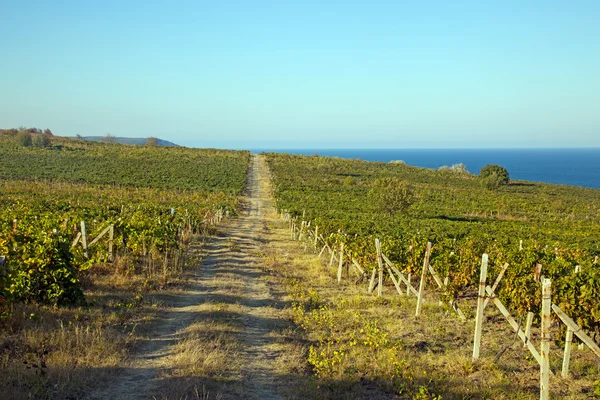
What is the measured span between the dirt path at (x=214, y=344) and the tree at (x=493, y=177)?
76.2 metres

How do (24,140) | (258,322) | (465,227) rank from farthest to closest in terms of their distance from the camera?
(24,140) < (465,227) < (258,322)

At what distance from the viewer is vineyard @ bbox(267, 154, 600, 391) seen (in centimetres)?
966

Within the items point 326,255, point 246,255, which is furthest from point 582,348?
point 246,255

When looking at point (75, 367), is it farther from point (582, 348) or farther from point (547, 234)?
point (547, 234)

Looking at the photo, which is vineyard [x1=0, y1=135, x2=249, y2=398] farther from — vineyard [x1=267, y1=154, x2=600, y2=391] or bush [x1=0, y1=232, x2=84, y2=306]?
vineyard [x1=267, y1=154, x2=600, y2=391]

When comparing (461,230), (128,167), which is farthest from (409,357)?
(128,167)

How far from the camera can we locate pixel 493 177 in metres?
83.1

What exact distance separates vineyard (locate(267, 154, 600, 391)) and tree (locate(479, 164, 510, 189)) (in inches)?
57.4

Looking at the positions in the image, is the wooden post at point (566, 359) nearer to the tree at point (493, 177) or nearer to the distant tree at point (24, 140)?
the tree at point (493, 177)

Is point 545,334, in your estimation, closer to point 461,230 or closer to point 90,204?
point 461,230

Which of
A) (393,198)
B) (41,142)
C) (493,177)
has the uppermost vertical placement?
(41,142)

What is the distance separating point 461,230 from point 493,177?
56.9 m

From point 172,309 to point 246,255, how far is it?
925cm

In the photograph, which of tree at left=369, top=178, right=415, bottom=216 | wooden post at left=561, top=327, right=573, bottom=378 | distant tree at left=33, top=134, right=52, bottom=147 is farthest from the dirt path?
distant tree at left=33, top=134, right=52, bottom=147
